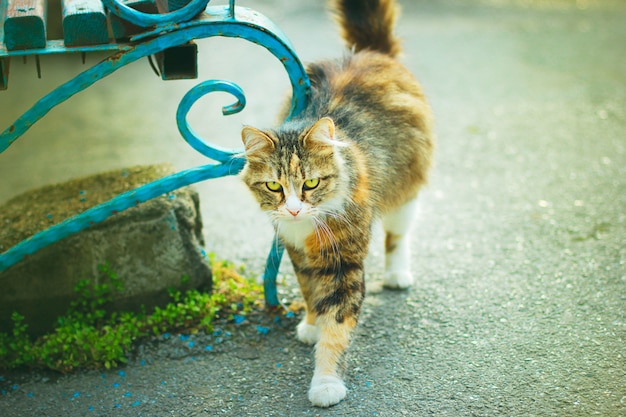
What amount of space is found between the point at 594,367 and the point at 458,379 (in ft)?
1.79

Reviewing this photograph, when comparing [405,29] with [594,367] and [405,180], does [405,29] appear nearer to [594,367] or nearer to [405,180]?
[405,180]

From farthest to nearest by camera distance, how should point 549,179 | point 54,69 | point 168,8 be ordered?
point 54,69 < point 549,179 < point 168,8

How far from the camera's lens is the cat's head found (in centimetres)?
251

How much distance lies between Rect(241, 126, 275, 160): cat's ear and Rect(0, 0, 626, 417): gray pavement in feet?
3.02

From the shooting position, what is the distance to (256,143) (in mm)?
2566

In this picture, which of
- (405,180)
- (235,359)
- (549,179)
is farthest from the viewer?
(549,179)

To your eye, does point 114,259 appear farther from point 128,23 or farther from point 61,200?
point 128,23

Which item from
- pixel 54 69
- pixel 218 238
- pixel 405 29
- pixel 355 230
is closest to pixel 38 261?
pixel 218 238

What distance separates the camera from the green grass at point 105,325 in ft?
9.43

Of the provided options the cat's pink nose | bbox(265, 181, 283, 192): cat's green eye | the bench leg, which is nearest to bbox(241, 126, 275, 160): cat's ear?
bbox(265, 181, 283, 192): cat's green eye

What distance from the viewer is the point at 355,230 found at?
2670 mm

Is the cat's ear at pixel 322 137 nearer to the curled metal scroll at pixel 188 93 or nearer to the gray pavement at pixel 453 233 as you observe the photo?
the curled metal scroll at pixel 188 93

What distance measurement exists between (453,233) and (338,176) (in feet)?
4.98

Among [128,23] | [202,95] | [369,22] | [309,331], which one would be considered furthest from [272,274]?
[369,22]
